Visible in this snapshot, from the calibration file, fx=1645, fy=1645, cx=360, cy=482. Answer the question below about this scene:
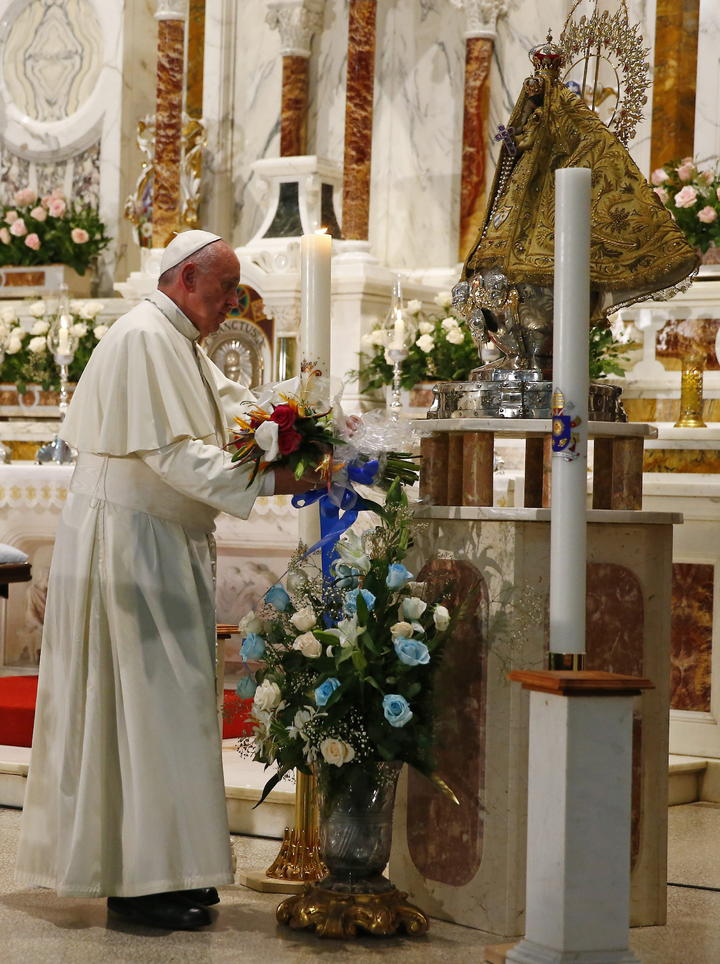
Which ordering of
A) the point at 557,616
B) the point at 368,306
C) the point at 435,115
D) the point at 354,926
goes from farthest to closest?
1. the point at 435,115
2. the point at 368,306
3. the point at 354,926
4. the point at 557,616

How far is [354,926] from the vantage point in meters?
4.00

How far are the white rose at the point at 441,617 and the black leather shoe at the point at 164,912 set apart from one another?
95 centimetres

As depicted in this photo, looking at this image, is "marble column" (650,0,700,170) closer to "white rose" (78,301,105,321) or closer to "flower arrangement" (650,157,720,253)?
"flower arrangement" (650,157,720,253)

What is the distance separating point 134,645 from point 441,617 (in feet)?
2.61

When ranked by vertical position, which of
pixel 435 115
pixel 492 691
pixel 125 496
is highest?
pixel 435 115

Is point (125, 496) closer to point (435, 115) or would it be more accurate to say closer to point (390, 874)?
point (390, 874)

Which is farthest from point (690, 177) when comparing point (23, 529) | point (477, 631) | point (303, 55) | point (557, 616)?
point (557, 616)

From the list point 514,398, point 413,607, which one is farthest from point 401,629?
point 514,398

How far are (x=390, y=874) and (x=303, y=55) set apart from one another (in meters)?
6.42

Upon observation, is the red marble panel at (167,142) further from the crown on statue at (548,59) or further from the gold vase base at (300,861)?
the gold vase base at (300,861)

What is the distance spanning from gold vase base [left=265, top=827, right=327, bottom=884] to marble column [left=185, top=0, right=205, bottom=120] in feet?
21.3

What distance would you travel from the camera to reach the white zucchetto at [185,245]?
14.1ft

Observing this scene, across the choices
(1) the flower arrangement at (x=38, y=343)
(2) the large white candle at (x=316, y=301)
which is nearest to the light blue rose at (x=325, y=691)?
(2) the large white candle at (x=316, y=301)

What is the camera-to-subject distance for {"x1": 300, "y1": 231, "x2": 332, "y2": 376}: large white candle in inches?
170
